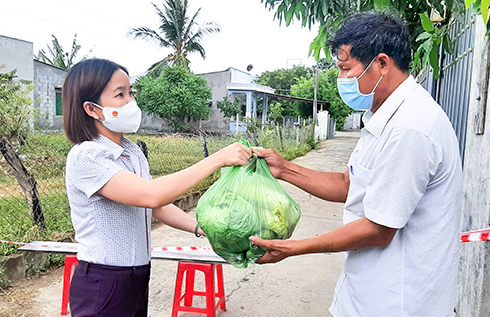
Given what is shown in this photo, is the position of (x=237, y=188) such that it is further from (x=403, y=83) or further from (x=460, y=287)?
(x=460, y=287)

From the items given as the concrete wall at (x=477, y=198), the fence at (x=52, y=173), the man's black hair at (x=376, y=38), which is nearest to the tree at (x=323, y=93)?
the fence at (x=52, y=173)

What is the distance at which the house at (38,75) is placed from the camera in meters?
15.0

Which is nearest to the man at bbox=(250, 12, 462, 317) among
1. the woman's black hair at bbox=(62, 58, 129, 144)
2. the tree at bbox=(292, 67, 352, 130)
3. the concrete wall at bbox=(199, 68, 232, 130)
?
the woman's black hair at bbox=(62, 58, 129, 144)

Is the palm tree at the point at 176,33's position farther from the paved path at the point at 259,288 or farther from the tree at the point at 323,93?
the paved path at the point at 259,288

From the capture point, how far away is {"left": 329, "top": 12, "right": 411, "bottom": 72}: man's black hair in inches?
55.1

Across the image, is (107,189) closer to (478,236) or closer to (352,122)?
(478,236)

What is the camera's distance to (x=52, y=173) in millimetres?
6992

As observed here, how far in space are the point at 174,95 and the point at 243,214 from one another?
1976cm

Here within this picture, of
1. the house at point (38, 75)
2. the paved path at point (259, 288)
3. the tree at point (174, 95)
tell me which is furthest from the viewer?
the tree at point (174, 95)

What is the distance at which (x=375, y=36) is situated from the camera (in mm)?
1397

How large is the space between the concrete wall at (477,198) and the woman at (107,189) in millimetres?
1291

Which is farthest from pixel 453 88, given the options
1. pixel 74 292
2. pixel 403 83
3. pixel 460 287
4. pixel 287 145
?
pixel 287 145

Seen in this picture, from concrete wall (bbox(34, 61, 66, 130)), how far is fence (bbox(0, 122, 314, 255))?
983 centimetres

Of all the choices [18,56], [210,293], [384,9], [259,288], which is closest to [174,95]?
[18,56]
